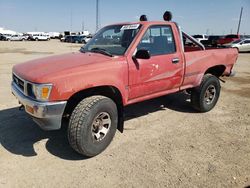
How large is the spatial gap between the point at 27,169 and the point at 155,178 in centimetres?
170

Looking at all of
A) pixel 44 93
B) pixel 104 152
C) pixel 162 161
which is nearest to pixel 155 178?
pixel 162 161

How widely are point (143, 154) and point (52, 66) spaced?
6.09 ft

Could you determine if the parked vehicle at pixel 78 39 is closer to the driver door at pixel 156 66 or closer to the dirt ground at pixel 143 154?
the dirt ground at pixel 143 154

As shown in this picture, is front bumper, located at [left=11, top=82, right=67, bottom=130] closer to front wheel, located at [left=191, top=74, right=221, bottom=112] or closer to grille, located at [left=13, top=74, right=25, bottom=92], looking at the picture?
grille, located at [left=13, top=74, right=25, bottom=92]

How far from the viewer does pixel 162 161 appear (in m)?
3.61

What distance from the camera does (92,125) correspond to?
3584 mm

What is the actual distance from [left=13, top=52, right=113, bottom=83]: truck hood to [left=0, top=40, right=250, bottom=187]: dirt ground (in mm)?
1182

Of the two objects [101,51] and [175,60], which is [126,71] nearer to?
[101,51]

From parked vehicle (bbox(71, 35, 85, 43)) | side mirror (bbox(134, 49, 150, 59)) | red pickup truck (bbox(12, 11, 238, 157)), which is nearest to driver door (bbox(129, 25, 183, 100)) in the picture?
red pickup truck (bbox(12, 11, 238, 157))

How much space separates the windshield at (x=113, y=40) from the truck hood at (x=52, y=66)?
258 mm

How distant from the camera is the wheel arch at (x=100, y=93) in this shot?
363cm

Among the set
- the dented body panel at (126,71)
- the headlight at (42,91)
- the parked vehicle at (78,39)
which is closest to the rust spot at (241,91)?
the dented body panel at (126,71)

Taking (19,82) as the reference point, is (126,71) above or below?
above

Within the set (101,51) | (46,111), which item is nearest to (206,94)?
(101,51)
